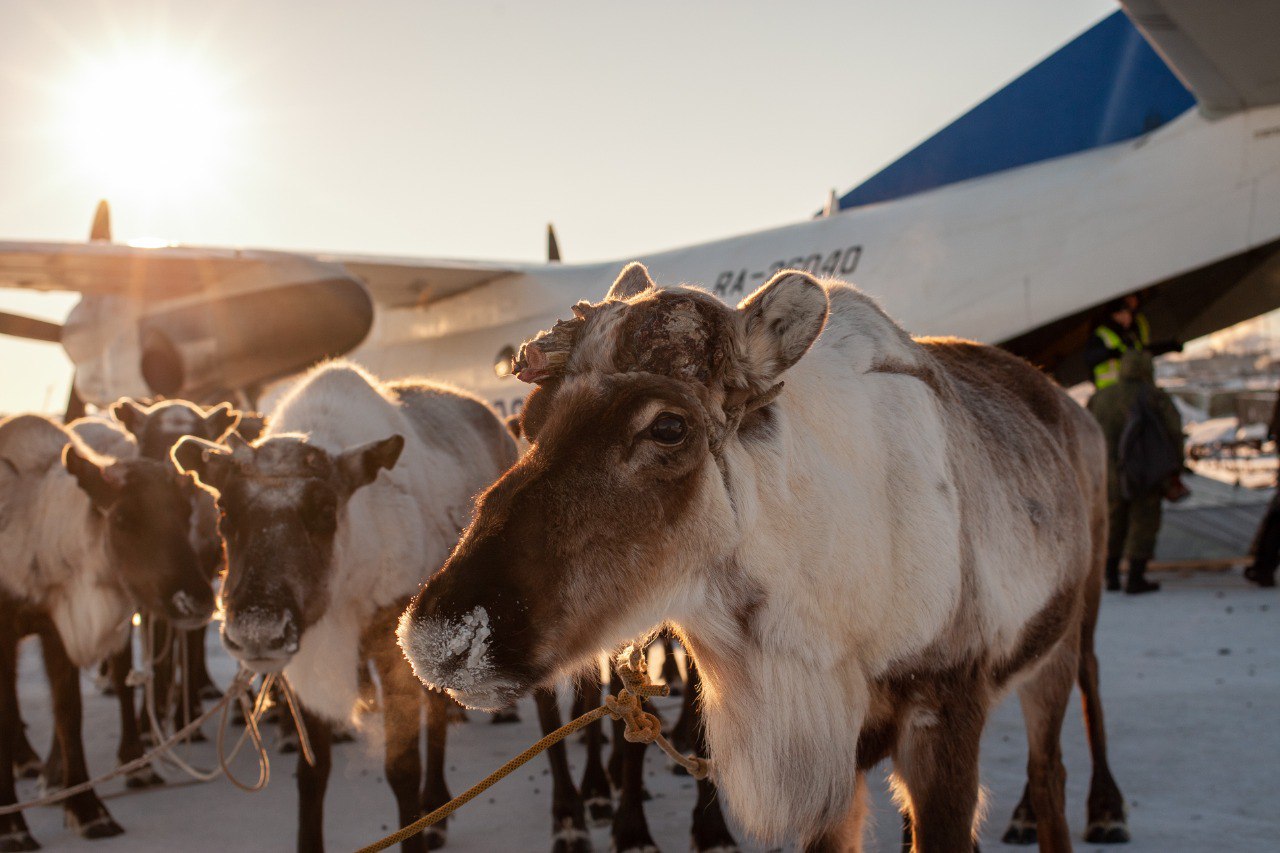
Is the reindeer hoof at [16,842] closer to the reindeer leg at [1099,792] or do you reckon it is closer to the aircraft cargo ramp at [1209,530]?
the reindeer leg at [1099,792]

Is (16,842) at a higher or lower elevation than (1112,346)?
lower

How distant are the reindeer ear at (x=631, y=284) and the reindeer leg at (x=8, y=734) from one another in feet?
14.4

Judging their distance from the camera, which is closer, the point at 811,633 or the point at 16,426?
the point at 811,633

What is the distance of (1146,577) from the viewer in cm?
1146

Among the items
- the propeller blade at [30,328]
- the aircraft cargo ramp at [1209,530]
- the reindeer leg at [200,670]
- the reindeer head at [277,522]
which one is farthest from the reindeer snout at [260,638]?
the propeller blade at [30,328]

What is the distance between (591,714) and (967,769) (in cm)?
90

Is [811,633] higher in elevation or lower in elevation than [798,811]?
higher

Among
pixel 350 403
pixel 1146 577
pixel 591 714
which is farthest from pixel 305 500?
pixel 1146 577

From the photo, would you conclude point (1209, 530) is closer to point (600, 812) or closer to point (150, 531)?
point (600, 812)

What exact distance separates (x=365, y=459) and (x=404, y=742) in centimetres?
114

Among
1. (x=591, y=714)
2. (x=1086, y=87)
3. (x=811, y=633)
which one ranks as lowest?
(x=591, y=714)

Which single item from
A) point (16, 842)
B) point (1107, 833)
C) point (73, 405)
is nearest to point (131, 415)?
point (16, 842)

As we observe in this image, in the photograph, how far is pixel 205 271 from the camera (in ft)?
51.7

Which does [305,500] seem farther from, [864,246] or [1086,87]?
[1086,87]
